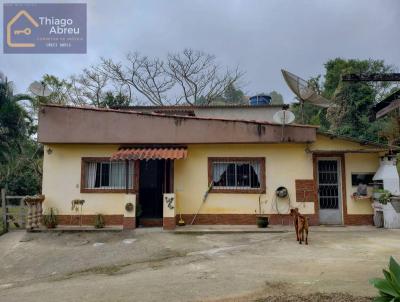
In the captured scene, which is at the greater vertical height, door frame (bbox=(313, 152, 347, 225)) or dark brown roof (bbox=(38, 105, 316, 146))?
dark brown roof (bbox=(38, 105, 316, 146))

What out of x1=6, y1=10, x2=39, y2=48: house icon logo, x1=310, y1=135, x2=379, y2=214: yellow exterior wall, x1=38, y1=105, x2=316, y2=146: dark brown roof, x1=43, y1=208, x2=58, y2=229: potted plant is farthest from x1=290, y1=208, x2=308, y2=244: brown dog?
x1=6, y1=10, x2=39, y2=48: house icon logo

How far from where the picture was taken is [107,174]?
1332 centimetres

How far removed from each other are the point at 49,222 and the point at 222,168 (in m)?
6.50

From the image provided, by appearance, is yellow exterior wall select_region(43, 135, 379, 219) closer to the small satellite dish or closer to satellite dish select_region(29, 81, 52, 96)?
the small satellite dish

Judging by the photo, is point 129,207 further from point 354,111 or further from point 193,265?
point 354,111

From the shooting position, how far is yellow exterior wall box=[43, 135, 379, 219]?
12.9 metres

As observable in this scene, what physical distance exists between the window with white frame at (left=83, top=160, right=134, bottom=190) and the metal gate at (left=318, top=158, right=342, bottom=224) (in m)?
7.17

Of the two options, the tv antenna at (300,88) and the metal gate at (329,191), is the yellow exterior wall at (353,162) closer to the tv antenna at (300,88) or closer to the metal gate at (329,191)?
the metal gate at (329,191)

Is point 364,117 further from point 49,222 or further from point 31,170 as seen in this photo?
point 31,170

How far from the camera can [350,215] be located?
42.1 ft

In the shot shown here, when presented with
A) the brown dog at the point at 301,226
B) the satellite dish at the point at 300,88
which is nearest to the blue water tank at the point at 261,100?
the satellite dish at the point at 300,88

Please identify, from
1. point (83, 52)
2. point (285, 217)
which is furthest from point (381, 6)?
point (83, 52)

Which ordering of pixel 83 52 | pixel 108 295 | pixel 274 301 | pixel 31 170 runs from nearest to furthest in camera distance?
pixel 274 301
pixel 108 295
pixel 83 52
pixel 31 170

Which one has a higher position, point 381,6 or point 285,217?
point 381,6
